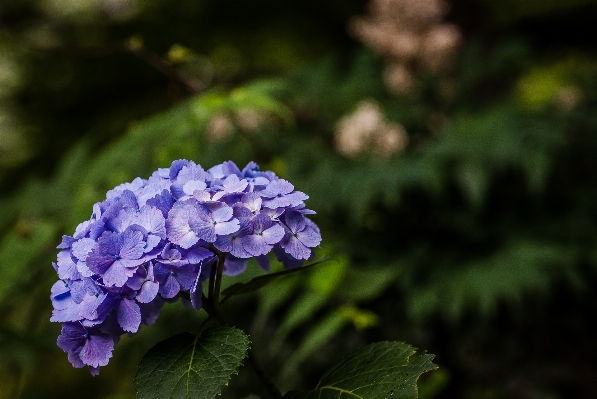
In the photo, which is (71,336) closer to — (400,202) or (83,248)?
(83,248)

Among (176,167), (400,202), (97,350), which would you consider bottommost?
(400,202)

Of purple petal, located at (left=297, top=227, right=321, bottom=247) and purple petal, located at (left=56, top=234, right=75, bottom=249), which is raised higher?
purple petal, located at (left=297, top=227, right=321, bottom=247)

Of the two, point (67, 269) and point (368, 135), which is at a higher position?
point (67, 269)

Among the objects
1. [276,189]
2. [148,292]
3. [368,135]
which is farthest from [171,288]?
[368,135]

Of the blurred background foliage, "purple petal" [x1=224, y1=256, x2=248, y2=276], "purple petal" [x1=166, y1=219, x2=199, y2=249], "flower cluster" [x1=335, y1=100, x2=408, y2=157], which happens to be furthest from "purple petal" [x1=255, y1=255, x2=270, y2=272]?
"flower cluster" [x1=335, y1=100, x2=408, y2=157]

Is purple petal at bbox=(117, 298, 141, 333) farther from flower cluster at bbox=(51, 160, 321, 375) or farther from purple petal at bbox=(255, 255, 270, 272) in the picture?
purple petal at bbox=(255, 255, 270, 272)

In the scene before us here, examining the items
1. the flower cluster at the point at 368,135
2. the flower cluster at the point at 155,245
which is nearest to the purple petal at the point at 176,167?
the flower cluster at the point at 155,245

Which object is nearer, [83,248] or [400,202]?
[83,248]
